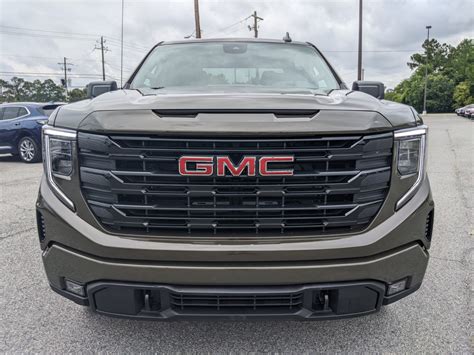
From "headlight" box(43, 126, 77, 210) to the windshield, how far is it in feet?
3.31

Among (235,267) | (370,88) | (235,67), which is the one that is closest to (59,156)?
(235,267)

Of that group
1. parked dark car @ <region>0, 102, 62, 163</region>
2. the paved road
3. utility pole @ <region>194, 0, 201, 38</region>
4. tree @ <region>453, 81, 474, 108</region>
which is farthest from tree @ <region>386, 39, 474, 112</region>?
the paved road

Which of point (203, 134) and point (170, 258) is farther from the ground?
point (203, 134)

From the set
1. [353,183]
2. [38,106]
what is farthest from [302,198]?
[38,106]

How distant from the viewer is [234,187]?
188cm

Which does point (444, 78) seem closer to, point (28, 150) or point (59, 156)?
point (28, 150)

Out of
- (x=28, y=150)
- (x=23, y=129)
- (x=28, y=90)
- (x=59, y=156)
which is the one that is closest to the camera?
(x=59, y=156)

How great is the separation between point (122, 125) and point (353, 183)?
1.17 metres

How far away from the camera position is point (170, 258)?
1867 millimetres

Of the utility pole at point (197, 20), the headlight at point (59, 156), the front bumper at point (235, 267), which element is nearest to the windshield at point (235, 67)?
the headlight at point (59, 156)

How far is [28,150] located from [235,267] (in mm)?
10772

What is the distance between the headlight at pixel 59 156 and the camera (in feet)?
6.53

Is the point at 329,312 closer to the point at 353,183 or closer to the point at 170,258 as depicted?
the point at 353,183

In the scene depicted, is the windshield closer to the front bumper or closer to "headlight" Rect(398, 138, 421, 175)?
"headlight" Rect(398, 138, 421, 175)
